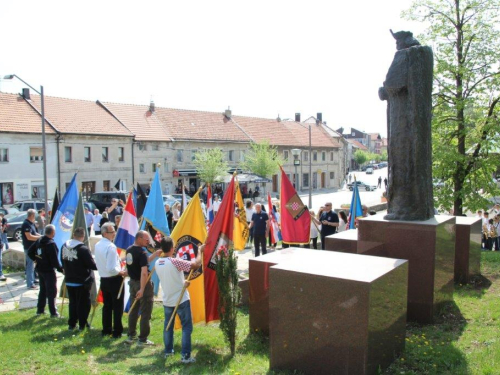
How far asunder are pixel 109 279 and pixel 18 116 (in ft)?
99.7

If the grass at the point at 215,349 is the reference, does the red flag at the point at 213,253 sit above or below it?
above

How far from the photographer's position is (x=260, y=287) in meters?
6.41

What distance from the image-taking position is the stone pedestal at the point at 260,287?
631 centimetres

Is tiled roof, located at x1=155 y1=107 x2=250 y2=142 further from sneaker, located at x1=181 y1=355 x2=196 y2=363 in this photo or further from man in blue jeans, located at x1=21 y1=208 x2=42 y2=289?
sneaker, located at x1=181 y1=355 x2=196 y2=363

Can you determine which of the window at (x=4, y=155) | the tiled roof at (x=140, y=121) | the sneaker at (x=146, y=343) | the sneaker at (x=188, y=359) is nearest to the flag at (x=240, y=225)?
the sneaker at (x=146, y=343)

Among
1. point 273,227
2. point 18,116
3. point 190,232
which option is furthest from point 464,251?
point 18,116

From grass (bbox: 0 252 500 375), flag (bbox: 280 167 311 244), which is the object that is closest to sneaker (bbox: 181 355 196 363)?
grass (bbox: 0 252 500 375)

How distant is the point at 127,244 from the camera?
29.4 feet

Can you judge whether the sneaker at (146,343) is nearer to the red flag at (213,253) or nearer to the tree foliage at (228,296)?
the red flag at (213,253)

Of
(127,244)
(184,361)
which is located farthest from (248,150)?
(184,361)

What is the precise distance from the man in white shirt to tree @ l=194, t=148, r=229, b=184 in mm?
34424

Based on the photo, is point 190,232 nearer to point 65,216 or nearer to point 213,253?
point 213,253

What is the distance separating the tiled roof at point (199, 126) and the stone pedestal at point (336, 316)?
39317 mm

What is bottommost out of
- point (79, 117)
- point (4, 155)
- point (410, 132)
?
point (410, 132)
